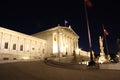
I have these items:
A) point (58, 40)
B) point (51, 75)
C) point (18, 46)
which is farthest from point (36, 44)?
point (51, 75)

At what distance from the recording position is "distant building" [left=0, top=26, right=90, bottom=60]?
3469 centimetres

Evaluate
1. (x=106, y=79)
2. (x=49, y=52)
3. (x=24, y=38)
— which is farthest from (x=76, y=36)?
(x=106, y=79)

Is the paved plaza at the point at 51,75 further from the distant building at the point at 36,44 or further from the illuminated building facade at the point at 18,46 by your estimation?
the distant building at the point at 36,44

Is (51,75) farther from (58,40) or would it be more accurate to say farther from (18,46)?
(58,40)

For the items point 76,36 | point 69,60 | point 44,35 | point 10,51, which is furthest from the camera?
point 76,36

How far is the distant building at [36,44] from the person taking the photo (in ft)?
114

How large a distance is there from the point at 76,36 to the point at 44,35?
17.0 metres

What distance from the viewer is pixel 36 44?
4488 cm

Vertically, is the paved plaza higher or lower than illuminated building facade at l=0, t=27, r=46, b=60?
lower

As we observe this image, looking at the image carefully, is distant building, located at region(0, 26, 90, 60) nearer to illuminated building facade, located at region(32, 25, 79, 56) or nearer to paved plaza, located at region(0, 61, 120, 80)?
illuminated building facade, located at region(32, 25, 79, 56)

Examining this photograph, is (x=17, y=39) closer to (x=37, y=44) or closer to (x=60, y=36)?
(x=37, y=44)

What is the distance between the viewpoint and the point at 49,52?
163 ft

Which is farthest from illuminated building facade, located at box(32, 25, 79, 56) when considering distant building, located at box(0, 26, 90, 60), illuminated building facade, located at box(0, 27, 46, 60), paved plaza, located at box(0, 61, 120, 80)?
paved plaza, located at box(0, 61, 120, 80)

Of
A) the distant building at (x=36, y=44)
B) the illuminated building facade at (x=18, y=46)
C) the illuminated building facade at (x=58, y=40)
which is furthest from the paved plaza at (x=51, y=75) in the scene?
the illuminated building facade at (x=58, y=40)
